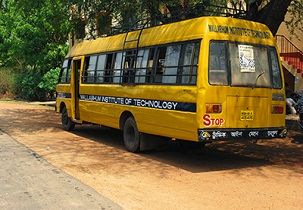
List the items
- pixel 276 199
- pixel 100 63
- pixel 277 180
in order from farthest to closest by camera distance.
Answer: pixel 100 63
pixel 277 180
pixel 276 199

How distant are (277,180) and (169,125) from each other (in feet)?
7.65

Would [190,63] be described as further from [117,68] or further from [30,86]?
[30,86]

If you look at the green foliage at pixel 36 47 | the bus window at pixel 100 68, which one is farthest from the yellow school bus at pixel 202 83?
the green foliage at pixel 36 47

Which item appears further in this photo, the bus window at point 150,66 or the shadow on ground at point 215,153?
the bus window at point 150,66

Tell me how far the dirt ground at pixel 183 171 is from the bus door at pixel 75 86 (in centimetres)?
68

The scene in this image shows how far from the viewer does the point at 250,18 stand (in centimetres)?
1374

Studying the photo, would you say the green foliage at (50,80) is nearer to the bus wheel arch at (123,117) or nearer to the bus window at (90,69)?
the bus window at (90,69)

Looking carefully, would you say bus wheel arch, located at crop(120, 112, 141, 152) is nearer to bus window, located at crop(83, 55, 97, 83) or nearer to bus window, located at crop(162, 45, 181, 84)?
bus window, located at crop(162, 45, 181, 84)

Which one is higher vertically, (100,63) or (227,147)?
(100,63)

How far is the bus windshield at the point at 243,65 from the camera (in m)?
9.25

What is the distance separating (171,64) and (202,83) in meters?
1.21

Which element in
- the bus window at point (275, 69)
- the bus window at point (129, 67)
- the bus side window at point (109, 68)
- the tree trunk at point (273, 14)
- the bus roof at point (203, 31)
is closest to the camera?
the bus roof at point (203, 31)

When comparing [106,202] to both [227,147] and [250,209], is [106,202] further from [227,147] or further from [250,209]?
[227,147]

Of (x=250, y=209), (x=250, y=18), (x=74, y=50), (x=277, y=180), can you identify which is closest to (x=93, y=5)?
(x=74, y=50)
